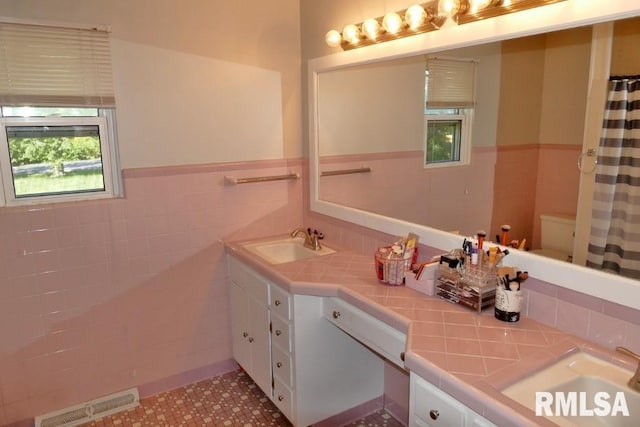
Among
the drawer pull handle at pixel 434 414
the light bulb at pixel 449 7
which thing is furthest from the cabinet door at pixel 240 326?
the light bulb at pixel 449 7

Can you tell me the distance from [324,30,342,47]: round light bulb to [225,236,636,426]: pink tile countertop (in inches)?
48.9

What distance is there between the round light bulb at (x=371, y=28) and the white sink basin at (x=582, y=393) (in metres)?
1.57

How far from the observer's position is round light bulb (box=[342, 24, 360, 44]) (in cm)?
223

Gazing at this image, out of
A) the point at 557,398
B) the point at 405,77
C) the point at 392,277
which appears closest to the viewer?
the point at 557,398

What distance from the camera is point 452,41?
5.83 ft

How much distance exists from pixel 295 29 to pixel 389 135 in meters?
0.98

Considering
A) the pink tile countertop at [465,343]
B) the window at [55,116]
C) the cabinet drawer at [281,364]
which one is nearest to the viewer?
the pink tile countertop at [465,343]

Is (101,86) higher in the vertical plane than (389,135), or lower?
higher

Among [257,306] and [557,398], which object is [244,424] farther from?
[557,398]

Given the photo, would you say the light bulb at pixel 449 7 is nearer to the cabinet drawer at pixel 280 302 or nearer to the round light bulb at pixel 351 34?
the round light bulb at pixel 351 34

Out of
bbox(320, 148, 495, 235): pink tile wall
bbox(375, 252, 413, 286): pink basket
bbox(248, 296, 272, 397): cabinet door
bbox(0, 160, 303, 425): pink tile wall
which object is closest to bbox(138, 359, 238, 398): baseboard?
bbox(0, 160, 303, 425): pink tile wall

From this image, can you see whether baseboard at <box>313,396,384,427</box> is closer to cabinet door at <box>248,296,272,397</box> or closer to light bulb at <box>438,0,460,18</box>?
cabinet door at <box>248,296,272,397</box>

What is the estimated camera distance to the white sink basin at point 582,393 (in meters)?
1.22

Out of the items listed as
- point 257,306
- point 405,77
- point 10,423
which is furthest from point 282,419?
point 405,77
